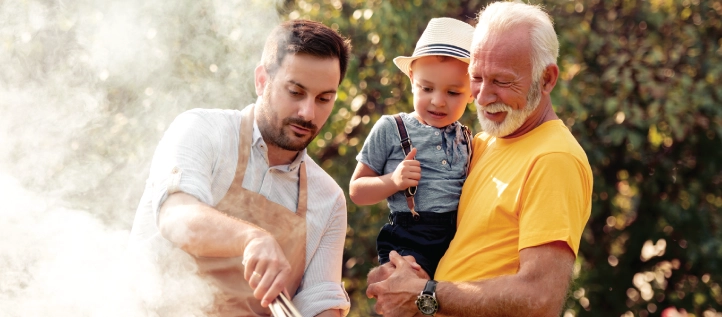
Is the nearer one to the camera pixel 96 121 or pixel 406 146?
pixel 406 146

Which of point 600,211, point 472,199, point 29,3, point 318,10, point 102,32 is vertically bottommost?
point 600,211

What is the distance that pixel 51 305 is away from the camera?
8.85 ft

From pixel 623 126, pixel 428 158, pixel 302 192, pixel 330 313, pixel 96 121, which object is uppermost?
pixel 428 158

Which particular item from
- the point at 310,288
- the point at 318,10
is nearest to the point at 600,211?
the point at 318,10

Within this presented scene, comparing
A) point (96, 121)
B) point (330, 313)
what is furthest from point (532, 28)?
point (96, 121)

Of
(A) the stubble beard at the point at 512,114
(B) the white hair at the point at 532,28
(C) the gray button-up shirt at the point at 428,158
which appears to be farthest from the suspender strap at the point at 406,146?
(B) the white hair at the point at 532,28

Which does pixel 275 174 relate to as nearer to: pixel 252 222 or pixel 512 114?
pixel 252 222

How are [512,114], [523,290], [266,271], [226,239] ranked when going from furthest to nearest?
[512,114] < [523,290] < [226,239] < [266,271]

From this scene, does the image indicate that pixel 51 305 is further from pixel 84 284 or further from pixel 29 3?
pixel 29 3

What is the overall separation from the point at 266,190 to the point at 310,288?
39 cm

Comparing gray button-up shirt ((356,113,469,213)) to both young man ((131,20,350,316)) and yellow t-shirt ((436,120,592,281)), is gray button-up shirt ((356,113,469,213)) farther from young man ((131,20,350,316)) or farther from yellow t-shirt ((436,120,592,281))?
young man ((131,20,350,316))

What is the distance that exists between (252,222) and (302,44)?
0.64 m

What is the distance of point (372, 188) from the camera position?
2.75 meters

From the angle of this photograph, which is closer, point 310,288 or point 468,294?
point 468,294
